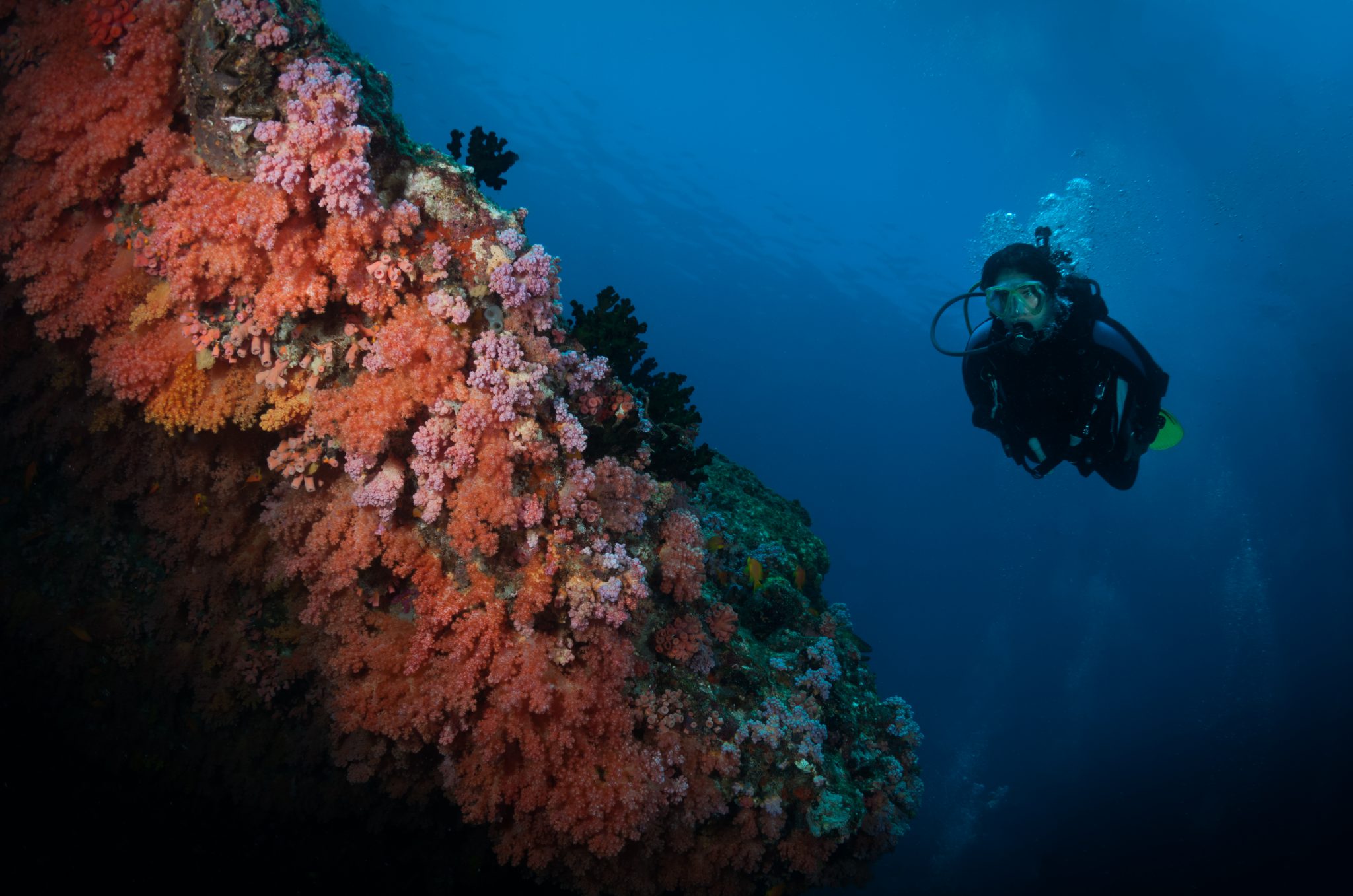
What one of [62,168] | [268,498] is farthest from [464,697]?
[62,168]

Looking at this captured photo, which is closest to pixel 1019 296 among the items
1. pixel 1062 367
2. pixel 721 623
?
pixel 1062 367

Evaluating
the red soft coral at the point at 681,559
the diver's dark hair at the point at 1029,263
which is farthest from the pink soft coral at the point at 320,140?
the diver's dark hair at the point at 1029,263

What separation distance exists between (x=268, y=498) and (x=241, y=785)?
7.31ft

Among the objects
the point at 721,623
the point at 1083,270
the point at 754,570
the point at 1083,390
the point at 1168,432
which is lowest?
the point at 721,623

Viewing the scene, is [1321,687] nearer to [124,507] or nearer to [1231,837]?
[1231,837]

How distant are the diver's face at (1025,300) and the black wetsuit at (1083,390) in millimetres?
282

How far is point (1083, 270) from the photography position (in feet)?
129

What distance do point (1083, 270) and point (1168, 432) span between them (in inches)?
1558

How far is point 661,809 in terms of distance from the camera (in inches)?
141

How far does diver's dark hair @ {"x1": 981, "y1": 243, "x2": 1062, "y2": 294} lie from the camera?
20.4ft

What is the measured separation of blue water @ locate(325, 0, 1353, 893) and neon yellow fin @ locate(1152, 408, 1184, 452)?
17527mm

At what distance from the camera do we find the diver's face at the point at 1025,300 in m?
6.21

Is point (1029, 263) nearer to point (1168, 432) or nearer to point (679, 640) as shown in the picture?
point (1168, 432)

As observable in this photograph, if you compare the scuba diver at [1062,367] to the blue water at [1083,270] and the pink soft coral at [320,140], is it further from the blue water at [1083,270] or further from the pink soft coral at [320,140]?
the blue water at [1083,270]
